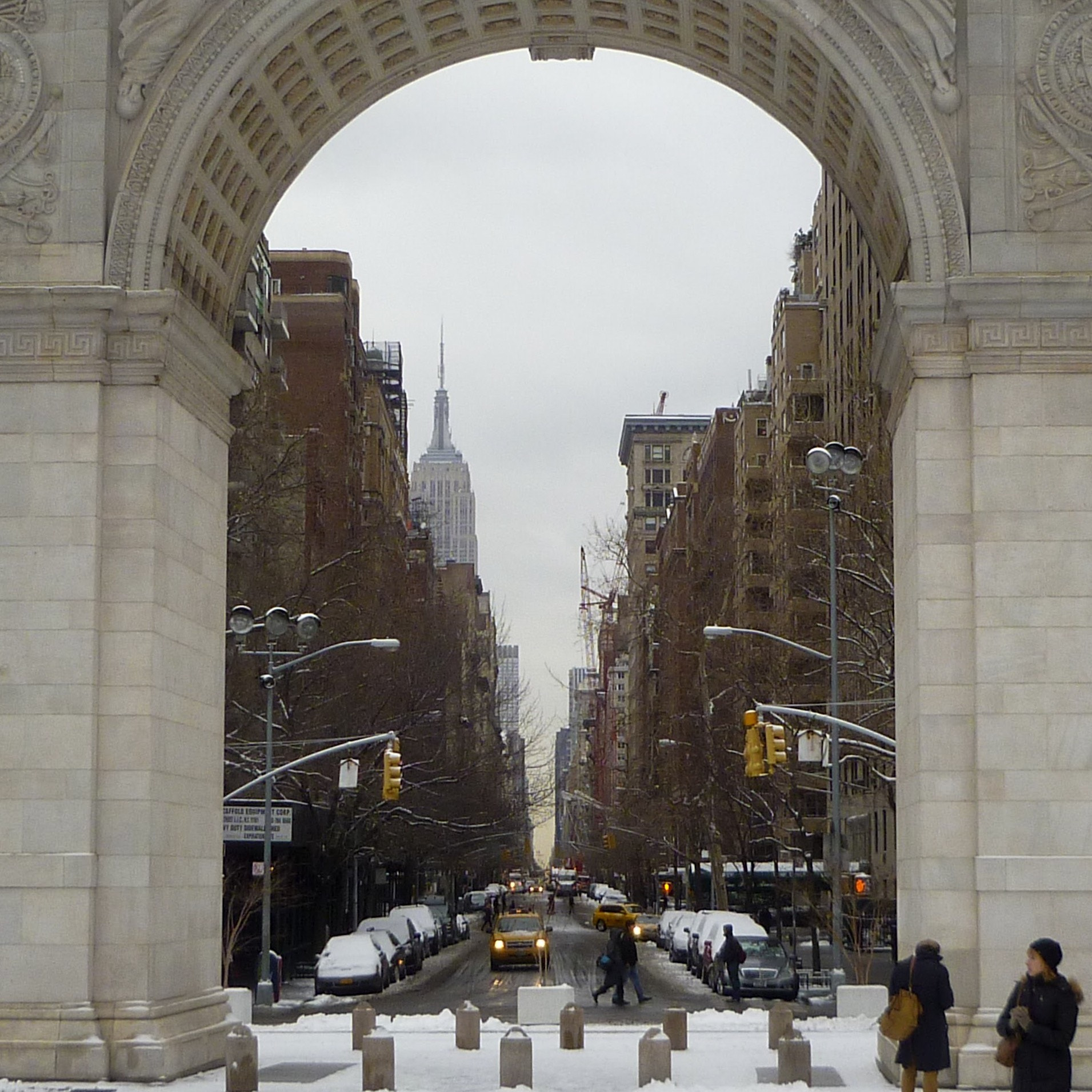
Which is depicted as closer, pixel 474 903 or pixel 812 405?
pixel 812 405

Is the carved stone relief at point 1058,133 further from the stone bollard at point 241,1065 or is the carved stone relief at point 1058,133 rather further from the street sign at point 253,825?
the street sign at point 253,825

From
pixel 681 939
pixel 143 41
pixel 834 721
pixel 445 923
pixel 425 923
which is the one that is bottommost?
pixel 445 923

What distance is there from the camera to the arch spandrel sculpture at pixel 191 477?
2338 cm

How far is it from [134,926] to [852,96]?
13.7 metres

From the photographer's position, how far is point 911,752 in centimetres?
2473

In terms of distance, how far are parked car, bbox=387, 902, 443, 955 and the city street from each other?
60cm

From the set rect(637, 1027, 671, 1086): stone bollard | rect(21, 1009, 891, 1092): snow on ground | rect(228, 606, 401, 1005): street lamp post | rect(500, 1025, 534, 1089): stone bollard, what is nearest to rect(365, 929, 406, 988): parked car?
rect(228, 606, 401, 1005): street lamp post

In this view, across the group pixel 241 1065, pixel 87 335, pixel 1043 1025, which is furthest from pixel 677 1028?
pixel 1043 1025

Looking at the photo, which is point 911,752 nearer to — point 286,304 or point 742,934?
point 742,934

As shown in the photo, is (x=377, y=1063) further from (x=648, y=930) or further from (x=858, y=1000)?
(x=648, y=930)

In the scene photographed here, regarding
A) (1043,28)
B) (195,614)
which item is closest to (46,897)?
(195,614)

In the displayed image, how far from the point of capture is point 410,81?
2966cm

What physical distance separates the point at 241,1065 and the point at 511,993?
108 ft

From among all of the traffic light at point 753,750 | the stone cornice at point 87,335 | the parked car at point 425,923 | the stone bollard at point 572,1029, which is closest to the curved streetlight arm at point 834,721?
the traffic light at point 753,750
